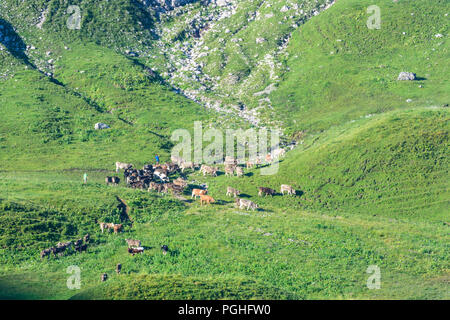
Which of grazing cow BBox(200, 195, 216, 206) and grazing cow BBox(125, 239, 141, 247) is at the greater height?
grazing cow BBox(200, 195, 216, 206)

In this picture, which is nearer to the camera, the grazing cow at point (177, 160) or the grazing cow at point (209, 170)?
the grazing cow at point (209, 170)

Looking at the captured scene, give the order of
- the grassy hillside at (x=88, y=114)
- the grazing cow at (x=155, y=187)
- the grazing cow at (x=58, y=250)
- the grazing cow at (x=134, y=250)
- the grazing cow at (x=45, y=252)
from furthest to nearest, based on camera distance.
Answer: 1. the grassy hillside at (x=88, y=114)
2. the grazing cow at (x=155, y=187)
3. the grazing cow at (x=134, y=250)
4. the grazing cow at (x=58, y=250)
5. the grazing cow at (x=45, y=252)

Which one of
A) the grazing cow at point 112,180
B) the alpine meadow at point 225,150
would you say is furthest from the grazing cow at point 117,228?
the grazing cow at point 112,180

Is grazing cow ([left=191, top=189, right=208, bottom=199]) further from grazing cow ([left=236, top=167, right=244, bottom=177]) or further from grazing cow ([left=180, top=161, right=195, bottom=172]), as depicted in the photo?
grazing cow ([left=180, top=161, right=195, bottom=172])

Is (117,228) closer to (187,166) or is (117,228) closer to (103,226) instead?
(103,226)

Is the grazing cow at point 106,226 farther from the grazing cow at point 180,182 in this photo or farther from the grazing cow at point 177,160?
the grazing cow at point 177,160

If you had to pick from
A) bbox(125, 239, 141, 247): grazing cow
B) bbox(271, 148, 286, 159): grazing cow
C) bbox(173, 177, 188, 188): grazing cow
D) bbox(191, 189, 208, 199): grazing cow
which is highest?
bbox(271, 148, 286, 159): grazing cow

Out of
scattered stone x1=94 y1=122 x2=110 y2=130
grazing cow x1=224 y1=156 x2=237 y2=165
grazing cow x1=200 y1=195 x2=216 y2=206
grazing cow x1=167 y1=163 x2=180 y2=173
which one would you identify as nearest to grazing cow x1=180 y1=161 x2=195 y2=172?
grazing cow x1=167 y1=163 x2=180 y2=173

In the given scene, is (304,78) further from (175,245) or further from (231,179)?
(175,245)

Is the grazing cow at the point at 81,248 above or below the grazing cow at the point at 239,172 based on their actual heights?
below
